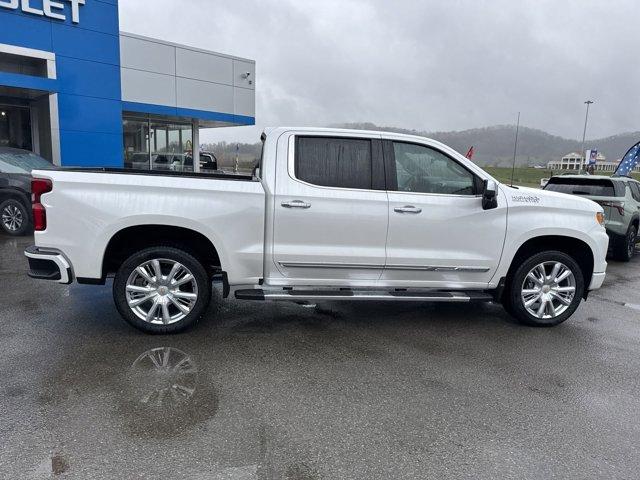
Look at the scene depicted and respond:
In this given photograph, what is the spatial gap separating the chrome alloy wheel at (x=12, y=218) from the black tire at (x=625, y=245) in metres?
12.2

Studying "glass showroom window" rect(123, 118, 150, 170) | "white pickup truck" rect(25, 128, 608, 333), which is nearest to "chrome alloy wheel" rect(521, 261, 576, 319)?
"white pickup truck" rect(25, 128, 608, 333)

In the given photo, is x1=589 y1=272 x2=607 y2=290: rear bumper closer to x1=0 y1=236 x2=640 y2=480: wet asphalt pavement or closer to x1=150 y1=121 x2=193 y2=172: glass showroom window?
x1=0 y1=236 x2=640 y2=480: wet asphalt pavement

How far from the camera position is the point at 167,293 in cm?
462

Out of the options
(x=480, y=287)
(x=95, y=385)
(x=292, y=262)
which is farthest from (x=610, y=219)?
(x=95, y=385)

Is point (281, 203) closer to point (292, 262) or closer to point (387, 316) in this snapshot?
point (292, 262)

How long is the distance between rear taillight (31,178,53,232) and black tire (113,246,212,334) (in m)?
0.78

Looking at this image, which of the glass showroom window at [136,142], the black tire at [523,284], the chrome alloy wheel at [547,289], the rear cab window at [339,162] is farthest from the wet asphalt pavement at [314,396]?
the glass showroom window at [136,142]

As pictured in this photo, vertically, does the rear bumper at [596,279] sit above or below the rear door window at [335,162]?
below

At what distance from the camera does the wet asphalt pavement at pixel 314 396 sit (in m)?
2.80

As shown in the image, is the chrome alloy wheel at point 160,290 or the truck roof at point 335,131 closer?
the chrome alloy wheel at point 160,290

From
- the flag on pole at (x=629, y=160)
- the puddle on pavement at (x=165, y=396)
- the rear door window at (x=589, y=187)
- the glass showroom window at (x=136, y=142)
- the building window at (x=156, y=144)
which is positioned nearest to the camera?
the puddle on pavement at (x=165, y=396)

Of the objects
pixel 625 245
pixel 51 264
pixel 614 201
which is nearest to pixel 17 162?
pixel 51 264

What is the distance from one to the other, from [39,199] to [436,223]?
3697 millimetres

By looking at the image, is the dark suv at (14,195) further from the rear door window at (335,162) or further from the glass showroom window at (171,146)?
the glass showroom window at (171,146)
